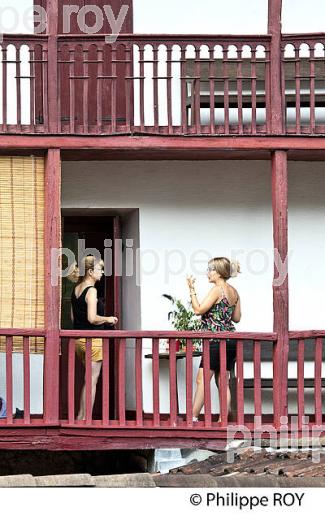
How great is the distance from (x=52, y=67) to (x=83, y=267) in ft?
8.63

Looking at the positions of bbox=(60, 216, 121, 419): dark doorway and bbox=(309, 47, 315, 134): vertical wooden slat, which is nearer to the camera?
bbox=(309, 47, 315, 134): vertical wooden slat

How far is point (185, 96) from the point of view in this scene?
16656 millimetres

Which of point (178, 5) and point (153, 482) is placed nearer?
point (153, 482)

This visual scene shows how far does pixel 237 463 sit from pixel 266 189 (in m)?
3.96

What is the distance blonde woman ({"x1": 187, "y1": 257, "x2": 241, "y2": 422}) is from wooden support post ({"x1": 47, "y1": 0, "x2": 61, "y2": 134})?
217 centimetres

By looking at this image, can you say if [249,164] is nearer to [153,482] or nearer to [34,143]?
[34,143]

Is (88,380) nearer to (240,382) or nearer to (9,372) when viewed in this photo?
(9,372)

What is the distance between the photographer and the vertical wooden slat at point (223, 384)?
634 inches

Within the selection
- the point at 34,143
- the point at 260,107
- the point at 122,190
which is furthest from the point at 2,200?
the point at 260,107

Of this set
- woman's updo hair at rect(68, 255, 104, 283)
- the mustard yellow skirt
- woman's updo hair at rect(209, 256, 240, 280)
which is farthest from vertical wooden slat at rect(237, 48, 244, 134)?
the mustard yellow skirt

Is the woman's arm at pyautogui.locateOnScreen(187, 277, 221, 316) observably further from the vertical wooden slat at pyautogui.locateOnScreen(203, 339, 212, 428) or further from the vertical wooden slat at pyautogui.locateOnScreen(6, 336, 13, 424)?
the vertical wooden slat at pyautogui.locateOnScreen(6, 336, 13, 424)

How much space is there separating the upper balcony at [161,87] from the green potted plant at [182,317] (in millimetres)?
1969

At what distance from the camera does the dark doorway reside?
725 inches

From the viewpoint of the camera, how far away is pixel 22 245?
16484mm
